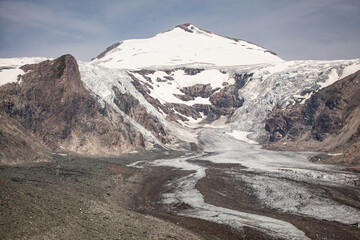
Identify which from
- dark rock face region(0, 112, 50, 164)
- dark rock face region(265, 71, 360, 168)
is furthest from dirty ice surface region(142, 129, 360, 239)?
dark rock face region(265, 71, 360, 168)

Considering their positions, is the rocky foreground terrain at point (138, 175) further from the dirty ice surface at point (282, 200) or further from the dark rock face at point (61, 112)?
the dark rock face at point (61, 112)

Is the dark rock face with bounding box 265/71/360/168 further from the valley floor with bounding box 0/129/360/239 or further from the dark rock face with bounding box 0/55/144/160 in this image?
the dark rock face with bounding box 0/55/144/160

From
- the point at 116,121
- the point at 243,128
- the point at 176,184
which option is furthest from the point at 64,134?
the point at 243,128

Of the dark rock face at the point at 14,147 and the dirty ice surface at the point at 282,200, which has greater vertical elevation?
the dark rock face at the point at 14,147

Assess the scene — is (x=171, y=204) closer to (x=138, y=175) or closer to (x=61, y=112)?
(x=138, y=175)

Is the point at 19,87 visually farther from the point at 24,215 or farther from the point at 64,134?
→ the point at 24,215

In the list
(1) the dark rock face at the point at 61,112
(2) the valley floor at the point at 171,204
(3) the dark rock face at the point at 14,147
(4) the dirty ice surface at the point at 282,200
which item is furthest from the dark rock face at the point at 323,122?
(3) the dark rock face at the point at 14,147

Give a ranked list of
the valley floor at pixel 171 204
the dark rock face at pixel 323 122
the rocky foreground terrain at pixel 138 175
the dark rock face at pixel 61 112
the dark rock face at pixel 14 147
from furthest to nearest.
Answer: the dark rock face at pixel 323 122 < the dark rock face at pixel 61 112 < the dark rock face at pixel 14 147 < the rocky foreground terrain at pixel 138 175 < the valley floor at pixel 171 204

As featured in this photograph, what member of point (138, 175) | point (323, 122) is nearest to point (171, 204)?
point (138, 175)
